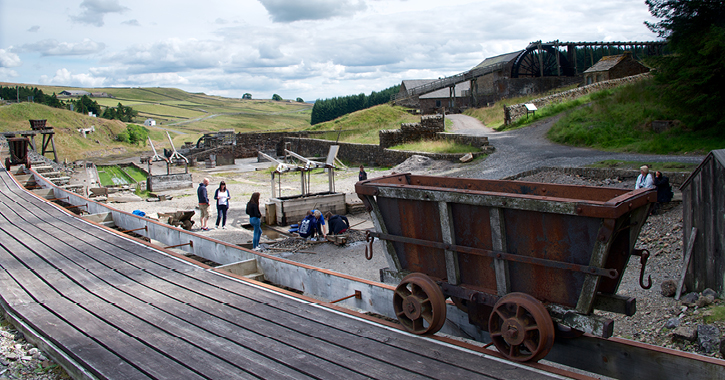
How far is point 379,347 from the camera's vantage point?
3688mm

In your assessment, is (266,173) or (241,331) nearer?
(241,331)

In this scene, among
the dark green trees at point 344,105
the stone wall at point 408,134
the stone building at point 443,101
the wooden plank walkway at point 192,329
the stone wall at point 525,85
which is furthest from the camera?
the dark green trees at point 344,105

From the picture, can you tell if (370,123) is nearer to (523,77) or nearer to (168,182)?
(523,77)

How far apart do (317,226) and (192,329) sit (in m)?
8.75

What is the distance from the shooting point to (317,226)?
12.9 meters

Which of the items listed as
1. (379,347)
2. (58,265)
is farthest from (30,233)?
(379,347)

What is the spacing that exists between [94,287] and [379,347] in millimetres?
3570

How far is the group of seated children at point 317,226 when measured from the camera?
41.7ft

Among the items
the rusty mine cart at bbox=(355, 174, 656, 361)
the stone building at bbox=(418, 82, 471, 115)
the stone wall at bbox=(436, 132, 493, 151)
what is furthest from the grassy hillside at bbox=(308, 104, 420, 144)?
the rusty mine cart at bbox=(355, 174, 656, 361)

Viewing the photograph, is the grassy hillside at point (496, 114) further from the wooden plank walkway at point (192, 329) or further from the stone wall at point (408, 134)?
the wooden plank walkway at point (192, 329)

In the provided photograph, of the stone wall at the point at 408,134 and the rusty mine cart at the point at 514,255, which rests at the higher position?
the stone wall at the point at 408,134

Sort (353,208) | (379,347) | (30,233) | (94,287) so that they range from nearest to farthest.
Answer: (379,347) < (94,287) < (30,233) < (353,208)

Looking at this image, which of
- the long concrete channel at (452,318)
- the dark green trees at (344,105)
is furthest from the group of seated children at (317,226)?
the dark green trees at (344,105)

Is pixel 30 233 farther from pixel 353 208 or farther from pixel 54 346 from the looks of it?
pixel 353 208
